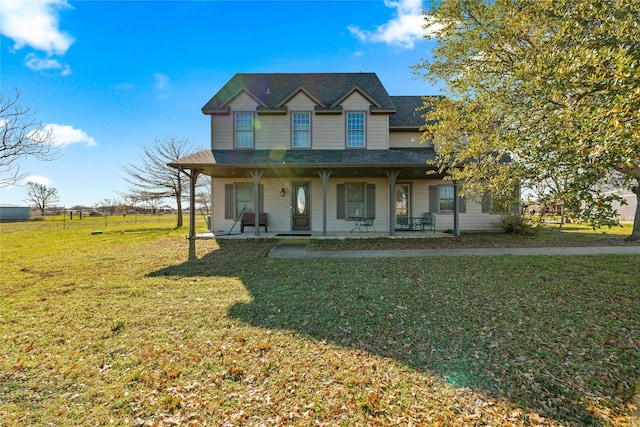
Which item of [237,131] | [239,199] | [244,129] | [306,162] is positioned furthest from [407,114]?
[239,199]

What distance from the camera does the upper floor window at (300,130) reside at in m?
13.7

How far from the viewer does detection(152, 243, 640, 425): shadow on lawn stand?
8.65ft

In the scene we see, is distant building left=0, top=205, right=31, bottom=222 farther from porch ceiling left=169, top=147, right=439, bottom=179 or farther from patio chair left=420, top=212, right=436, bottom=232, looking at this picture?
patio chair left=420, top=212, right=436, bottom=232

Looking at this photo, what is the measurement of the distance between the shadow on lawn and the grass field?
22mm

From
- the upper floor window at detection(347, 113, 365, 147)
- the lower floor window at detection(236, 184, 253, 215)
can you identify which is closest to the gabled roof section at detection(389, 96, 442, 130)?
the upper floor window at detection(347, 113, 365, 147)

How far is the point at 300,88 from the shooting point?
13398 millimetres

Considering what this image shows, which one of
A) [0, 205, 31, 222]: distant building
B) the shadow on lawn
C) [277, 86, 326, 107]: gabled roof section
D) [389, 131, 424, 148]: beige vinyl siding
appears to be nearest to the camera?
the shadow on lawn

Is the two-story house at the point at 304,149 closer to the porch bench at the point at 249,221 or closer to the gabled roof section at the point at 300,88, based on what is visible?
the gabled roof section at the point at 300,88

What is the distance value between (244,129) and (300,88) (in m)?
3.41

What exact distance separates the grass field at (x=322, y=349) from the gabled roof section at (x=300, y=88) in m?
10.1

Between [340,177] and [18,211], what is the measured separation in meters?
45.5

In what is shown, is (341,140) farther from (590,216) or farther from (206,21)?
(590,216)

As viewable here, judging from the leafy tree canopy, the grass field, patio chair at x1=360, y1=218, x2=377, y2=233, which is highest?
the leafy tree canopy

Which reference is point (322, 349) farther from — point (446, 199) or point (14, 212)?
point (14, 212)
